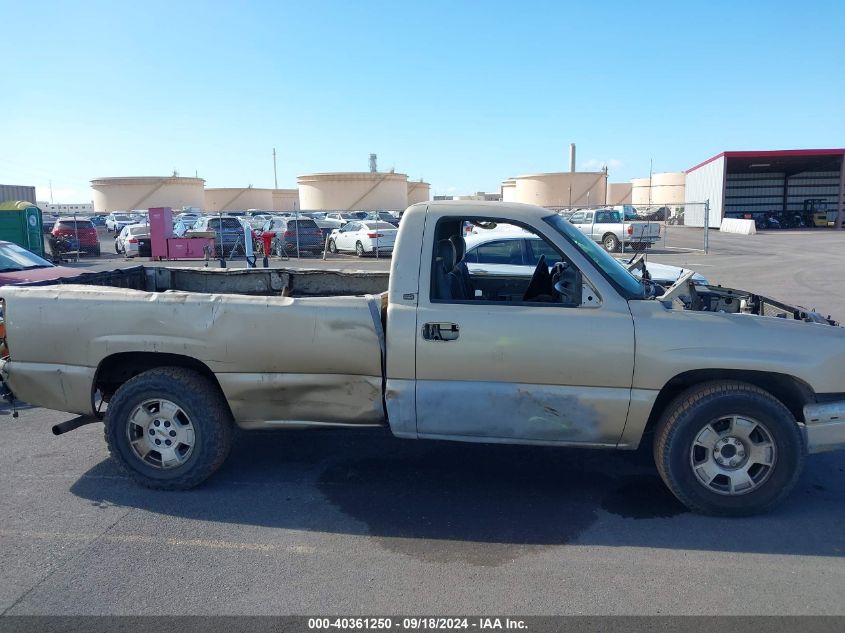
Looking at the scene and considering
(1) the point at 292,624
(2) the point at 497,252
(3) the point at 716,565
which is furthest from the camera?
(2) the point at 497,252

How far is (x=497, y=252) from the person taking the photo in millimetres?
9922

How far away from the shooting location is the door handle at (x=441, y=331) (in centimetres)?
417

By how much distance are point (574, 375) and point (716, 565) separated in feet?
4.23

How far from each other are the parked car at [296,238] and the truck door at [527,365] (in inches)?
920

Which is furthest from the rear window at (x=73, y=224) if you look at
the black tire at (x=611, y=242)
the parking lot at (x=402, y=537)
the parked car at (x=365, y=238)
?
the parking lot at (x=402, y=537)

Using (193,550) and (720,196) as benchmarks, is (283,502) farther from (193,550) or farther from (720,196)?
(720,196)

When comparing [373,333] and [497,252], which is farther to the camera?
[497,252]

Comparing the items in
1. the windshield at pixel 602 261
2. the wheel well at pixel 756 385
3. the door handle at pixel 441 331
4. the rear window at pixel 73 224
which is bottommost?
the wheel well at pixel 756 385

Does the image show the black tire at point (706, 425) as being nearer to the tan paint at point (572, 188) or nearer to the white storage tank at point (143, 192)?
the tan paint at point (572, 188)

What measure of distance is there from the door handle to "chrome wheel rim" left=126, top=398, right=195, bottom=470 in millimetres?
1764

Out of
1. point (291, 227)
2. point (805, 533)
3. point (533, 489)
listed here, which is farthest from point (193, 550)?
point (291, 227)

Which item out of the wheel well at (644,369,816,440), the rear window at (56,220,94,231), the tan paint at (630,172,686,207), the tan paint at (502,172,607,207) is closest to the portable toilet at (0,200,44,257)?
the rear window at (56,220,94,231)

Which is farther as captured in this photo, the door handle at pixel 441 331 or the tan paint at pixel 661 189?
the tan paint at pixel 661 189

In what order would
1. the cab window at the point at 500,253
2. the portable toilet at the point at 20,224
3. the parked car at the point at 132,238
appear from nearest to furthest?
the cab window at the point at 500,253 < the portable toilet at the point at 20,224 < the parked car at the point at 132,238
